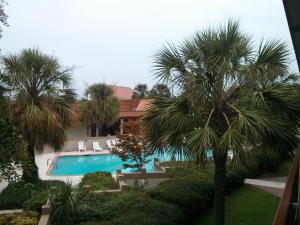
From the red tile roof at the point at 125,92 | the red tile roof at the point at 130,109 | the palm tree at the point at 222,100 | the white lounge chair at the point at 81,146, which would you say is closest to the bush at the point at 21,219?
the palm tree at the point at 222,100

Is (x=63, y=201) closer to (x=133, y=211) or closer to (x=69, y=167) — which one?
(x=133, y=211)

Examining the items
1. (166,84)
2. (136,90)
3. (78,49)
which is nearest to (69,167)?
(78,49)

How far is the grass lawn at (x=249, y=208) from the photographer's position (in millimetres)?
9922

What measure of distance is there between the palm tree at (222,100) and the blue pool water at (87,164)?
14138 millimetres

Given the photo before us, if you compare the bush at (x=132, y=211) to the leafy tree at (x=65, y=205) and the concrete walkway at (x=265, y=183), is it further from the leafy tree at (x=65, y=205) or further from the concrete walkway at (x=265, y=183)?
the concrete walkway at (x=265, y=183)

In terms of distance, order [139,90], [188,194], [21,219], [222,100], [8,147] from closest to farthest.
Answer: [8,147] → [222,100] → [21,219] → [188,194] → [139,90]

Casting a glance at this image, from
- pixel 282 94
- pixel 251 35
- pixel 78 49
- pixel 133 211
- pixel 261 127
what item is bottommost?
pixel 133 211

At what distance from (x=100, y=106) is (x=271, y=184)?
64.3 ft

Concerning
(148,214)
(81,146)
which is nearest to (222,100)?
(148,214)

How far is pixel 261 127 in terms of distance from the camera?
6.61 meters

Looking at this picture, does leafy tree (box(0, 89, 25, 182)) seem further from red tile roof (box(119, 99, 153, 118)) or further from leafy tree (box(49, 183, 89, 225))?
red tile roof (box(119, 99, 153, 118))

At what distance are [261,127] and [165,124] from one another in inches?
77.8

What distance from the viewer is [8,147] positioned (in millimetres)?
3592

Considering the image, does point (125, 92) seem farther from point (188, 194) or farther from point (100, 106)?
point (188, 194)
